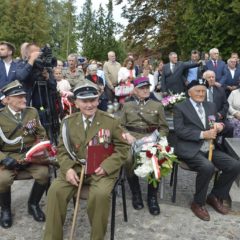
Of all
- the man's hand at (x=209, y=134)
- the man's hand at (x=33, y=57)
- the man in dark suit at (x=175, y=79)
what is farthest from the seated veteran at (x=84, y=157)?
the man in dark suit at (x=175, y=79)

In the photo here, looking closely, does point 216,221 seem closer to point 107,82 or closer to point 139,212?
point 139,212

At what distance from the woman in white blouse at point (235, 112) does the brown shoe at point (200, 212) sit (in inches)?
84.2

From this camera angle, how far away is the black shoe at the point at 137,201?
15.8ft

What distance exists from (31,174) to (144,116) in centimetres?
164

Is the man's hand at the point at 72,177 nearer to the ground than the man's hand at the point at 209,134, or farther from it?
nearer to the ground

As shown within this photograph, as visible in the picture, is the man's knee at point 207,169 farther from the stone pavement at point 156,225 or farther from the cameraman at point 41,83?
the cameraman at point 41,83

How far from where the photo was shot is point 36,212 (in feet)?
14.8

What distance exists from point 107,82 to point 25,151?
5486 millimetres

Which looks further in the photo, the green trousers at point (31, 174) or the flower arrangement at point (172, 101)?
the flower arrangement at point (172, 101)

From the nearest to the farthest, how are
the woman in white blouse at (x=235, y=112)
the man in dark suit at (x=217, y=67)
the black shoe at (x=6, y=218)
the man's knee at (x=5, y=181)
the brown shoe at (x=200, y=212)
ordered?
the man's knee at (x=5, y=181)
the black shoe at (x=6, y=218)
the brown shoe at (x=200, y=212)
the woman in white blouse at (x=235, y=112)
the man in dark suit at (x=217, y=67)

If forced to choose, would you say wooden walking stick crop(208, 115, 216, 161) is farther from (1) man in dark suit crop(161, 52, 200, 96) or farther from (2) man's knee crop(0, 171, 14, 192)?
(1) man in dark suit crop(161, 52, 200, 96)

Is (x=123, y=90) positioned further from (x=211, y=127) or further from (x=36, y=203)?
(x=36, y=203)

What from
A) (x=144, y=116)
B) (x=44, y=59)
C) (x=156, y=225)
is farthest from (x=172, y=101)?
(x=156, y=225)

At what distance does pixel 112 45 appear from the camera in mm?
30453
